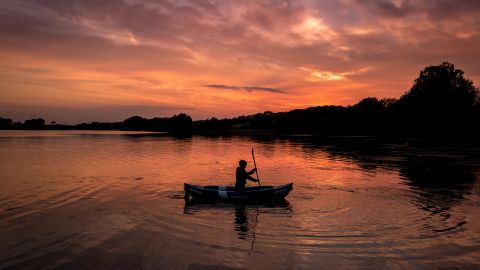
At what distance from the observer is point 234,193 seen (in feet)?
69.4

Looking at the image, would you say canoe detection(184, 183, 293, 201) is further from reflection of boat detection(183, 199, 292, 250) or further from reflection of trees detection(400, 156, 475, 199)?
reflection of trees detection(400, 156, 475, 199)

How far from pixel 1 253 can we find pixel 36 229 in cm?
314

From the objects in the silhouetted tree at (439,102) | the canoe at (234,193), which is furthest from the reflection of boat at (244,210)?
the silhouetted tree at (439,102)

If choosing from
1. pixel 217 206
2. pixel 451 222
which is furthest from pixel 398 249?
pixel 217 206

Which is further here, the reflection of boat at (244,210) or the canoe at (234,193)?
the canoe at (234,193)

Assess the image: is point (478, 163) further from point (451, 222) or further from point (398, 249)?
point (398, 249)

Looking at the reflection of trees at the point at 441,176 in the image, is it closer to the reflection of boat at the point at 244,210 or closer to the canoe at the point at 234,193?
the canoe at the point at 234,193

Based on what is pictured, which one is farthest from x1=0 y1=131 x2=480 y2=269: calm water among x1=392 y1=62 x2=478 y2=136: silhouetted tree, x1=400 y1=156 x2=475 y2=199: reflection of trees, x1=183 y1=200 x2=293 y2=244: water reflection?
x1=392 y1=62 x2=478 y2=136: silhouetted tree

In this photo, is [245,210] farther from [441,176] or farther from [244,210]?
[441,176]

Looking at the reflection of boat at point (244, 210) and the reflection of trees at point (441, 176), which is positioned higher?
the reflection of trees at point (441, 176)

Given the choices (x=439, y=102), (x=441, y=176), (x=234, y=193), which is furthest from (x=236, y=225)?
(x=439, y=102)

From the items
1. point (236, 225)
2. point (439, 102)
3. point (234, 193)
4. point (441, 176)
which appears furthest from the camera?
point (439, 102)

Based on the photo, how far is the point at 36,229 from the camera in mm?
15883

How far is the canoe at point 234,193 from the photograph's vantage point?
21.2 metres
